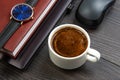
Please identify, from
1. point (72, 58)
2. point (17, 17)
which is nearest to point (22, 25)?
point (17, 17)

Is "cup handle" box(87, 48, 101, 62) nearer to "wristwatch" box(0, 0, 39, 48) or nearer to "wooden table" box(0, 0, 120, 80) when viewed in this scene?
"wooden table" box(0, 0, 120, 80)

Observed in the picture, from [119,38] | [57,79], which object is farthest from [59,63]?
[119,38]

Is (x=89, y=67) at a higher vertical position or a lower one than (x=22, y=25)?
lower

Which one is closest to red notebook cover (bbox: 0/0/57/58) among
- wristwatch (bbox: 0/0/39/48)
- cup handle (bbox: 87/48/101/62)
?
wristwatch (bbox: 0/0/39/48)

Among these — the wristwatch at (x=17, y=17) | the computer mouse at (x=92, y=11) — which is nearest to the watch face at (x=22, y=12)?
the wristwatch at (x=17, y=17)

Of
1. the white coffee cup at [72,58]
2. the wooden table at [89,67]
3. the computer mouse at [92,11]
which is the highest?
the computer mouse at [92,11]

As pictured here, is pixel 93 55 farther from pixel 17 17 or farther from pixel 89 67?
pixel 17 17

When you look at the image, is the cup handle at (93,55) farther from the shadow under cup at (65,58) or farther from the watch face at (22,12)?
the watch face at (22,12)
